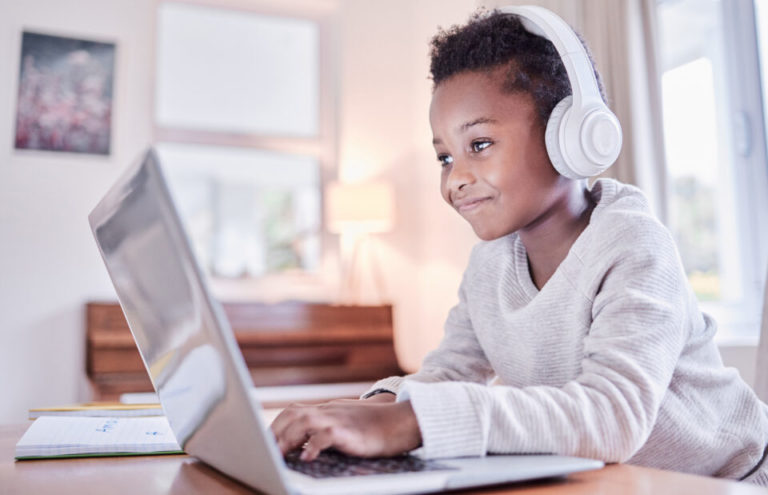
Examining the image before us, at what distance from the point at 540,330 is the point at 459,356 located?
0.17 m

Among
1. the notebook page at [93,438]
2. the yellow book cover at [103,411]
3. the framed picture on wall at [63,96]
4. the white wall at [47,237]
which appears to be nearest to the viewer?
the notebook page at [93,438]

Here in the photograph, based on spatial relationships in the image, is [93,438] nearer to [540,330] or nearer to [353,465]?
[353,465]

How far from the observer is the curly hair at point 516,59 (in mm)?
821

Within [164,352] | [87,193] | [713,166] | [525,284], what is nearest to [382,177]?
[87,193]

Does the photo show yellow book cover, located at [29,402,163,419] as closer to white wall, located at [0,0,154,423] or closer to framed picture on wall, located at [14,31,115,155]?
white wall, located at [0,0,154,423]

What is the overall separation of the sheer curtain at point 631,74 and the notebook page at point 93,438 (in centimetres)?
186

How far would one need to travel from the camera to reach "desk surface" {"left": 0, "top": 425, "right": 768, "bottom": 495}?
441 mm

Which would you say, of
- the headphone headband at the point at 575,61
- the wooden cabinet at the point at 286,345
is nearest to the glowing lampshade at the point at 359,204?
the wooden cabinet at the point at 286,345

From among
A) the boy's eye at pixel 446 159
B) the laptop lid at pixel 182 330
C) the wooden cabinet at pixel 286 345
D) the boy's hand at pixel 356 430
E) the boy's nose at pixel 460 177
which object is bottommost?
the wooden cabinet at pixel 286 345

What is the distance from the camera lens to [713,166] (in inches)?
93.4

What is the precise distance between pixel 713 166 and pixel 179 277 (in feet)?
7.80

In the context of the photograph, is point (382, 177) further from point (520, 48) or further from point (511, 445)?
point (511, 445)

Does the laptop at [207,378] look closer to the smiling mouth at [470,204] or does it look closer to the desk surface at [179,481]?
the desk surface at [179,481]

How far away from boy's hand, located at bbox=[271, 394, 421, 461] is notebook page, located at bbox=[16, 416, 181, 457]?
0.62ft
